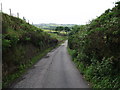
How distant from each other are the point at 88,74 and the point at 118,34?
424cm

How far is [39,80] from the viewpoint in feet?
31.0

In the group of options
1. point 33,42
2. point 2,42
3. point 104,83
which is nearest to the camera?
point 104,83

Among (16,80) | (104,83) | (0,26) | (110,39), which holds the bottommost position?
(16,80)

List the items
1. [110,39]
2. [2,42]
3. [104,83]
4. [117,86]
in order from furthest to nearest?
1. [2,42]
2. [110,39]
3. [104,83]
4. [117,86]

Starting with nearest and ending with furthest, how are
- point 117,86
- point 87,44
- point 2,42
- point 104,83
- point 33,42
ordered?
point 117,86 < point 104,83 < point 2,42 < point 87,44 < point 33,42

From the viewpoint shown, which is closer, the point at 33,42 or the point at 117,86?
the point at 117,86

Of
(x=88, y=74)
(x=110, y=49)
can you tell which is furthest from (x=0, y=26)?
(x=110, y=49)

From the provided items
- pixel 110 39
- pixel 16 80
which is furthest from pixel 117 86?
pixel 16 80

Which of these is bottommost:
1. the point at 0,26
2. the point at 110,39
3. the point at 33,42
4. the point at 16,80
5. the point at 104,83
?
the point at 16,80

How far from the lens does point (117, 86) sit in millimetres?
6410

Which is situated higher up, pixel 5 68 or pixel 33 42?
pixel 33 42

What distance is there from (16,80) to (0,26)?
5901 millimetres

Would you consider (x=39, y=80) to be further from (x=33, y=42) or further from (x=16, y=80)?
(x=33, y=42)

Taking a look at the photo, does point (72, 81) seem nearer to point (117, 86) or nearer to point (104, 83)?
point (104, 83)
